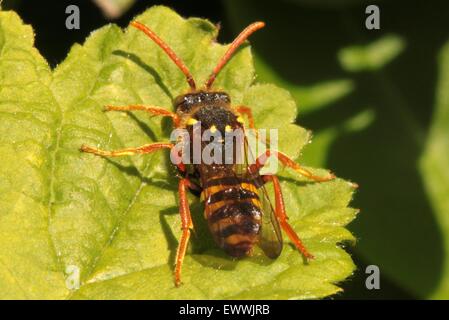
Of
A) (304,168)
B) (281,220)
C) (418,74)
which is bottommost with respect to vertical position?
(281,220)

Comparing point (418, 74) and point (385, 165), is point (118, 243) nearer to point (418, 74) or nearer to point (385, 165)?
point (385, 165)

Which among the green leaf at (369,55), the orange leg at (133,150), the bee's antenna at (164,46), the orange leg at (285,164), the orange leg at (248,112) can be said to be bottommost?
the orange leg at (285,164)

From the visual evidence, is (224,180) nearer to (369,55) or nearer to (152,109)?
(152,109)

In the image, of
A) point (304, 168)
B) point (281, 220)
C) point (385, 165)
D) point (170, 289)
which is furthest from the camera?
point (385, 165)

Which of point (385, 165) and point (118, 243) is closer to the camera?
point (118, 243)

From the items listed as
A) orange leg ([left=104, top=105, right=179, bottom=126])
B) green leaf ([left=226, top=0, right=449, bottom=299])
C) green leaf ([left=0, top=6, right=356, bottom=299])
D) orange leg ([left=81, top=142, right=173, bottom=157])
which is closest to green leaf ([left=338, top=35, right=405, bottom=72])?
green leaf ([left=226, top=0, right=449, bottom=299])

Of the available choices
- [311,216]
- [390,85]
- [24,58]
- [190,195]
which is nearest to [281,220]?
[311,216]

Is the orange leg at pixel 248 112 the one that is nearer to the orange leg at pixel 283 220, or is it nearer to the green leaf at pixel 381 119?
the orange leg at pixel 283 220

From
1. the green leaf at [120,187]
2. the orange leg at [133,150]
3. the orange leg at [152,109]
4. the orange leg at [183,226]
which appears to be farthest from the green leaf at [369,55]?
the orange leg at [183,226]
